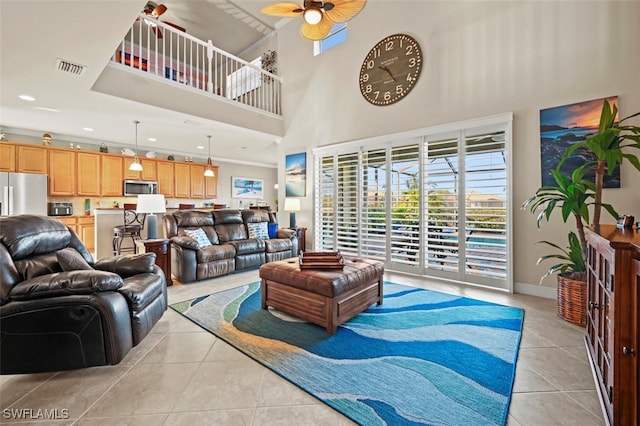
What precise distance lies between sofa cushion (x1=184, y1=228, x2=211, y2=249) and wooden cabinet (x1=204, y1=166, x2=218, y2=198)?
180 inches

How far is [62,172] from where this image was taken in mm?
6160

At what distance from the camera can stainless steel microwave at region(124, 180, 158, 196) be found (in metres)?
7.10

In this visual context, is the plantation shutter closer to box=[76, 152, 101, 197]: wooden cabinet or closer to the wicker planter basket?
the wicker planter basket

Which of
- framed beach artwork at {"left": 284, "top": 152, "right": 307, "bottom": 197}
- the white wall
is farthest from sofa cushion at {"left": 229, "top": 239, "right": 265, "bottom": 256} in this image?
the white wall

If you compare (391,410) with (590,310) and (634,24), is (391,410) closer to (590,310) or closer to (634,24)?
(590,310)

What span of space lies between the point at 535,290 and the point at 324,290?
110 inches

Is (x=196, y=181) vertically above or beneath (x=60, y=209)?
above

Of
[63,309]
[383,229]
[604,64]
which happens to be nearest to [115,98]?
[63,309]

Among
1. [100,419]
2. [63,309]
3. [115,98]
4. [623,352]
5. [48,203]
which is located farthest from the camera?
[48,203]

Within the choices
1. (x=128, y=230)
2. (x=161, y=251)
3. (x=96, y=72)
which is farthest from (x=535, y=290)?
(x=128, y=230)

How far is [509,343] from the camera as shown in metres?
2.21

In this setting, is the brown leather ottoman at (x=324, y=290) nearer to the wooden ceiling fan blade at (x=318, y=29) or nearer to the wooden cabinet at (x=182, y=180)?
the wooden ceiling fan blade at (x=318, y=29)

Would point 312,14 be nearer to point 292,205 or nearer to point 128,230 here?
point 292,205

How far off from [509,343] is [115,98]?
5.43 m
